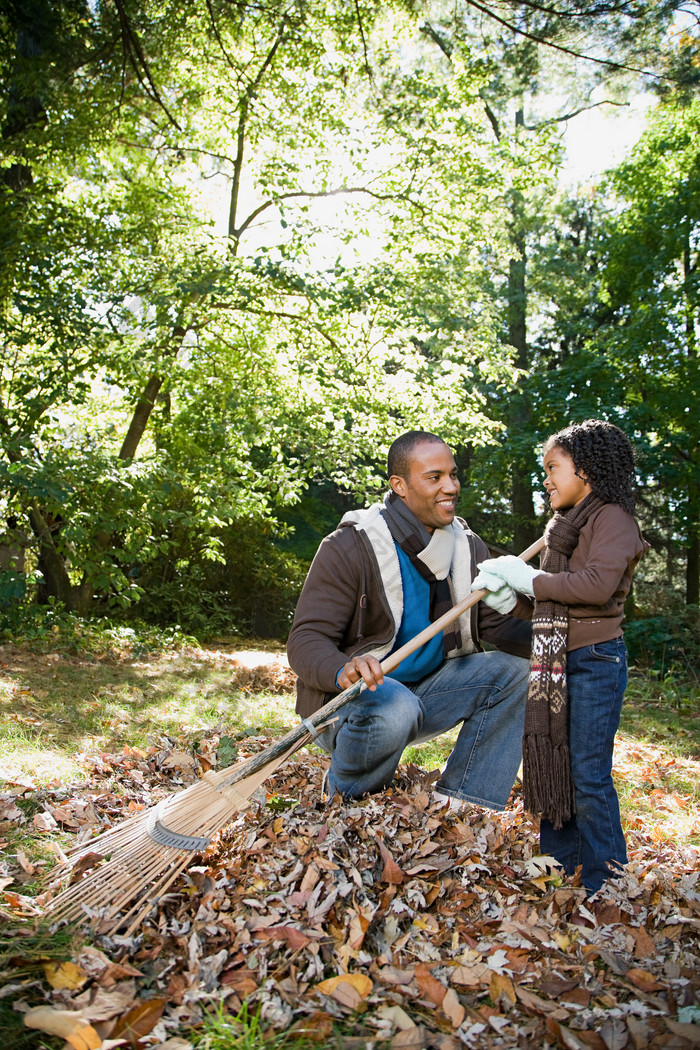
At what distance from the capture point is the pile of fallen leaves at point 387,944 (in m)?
1.82

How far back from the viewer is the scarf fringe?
254 cm

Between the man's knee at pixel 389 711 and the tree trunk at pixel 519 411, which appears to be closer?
the man's knee at pixel 389 711

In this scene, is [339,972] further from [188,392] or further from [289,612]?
[289,612]

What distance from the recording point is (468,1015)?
73.5 inches

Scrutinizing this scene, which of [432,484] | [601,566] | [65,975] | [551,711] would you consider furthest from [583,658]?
[65,975]

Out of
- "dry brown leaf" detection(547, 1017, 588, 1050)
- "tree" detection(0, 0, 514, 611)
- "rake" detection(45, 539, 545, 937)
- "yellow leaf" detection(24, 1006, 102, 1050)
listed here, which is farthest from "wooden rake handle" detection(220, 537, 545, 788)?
"tree" detection(0, 0, 514, 611)

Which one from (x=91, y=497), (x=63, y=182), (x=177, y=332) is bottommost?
(x=91, y=497)

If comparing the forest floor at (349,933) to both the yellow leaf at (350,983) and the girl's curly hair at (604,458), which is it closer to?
the yellow leaf at (350,983)

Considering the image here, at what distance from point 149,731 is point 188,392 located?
16.1 ft

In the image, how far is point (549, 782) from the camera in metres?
2.56

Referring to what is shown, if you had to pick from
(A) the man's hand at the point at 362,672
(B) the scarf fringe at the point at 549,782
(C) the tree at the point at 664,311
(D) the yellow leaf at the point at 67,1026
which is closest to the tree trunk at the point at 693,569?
(C) the tree at the point at 664,311

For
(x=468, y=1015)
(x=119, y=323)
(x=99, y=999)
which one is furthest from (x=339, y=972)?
(x=119, y=323)

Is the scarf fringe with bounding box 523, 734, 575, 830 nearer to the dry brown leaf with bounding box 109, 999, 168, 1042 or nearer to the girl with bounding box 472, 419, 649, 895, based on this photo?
the girl with bounding box 472, 419, 649, 895

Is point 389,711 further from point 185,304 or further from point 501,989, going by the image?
point 185,304
